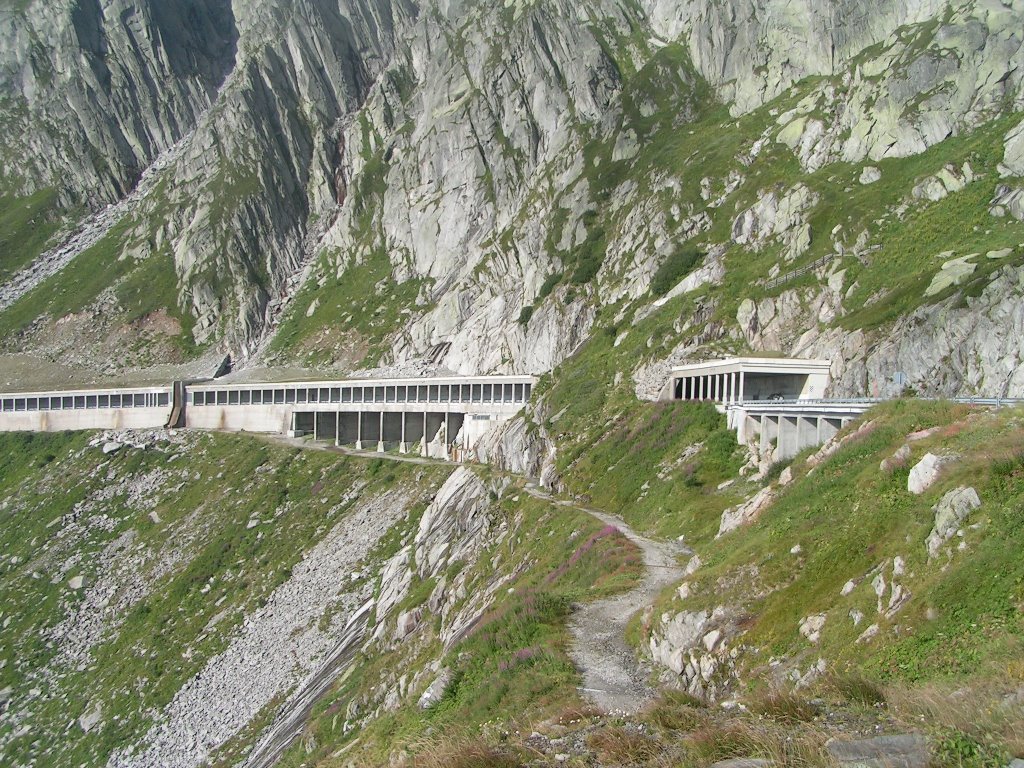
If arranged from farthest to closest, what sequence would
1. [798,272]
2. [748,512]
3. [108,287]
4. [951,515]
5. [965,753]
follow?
[108,287] < [798,272] < [748,512] < [951,515] < [965,753]

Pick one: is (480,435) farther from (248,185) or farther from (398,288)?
(248,185)

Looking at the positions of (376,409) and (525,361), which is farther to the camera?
(525,361)

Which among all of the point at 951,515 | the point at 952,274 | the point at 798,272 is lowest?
the point at 951,515

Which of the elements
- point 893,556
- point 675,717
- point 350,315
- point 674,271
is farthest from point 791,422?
point 350,315

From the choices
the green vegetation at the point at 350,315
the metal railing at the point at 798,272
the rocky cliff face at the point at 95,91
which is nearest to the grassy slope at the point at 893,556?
the metal railing at the point at 798,272

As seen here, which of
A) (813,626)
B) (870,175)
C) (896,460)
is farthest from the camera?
(870,175)

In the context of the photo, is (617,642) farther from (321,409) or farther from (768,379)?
(321,409)

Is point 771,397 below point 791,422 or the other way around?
the other way around
